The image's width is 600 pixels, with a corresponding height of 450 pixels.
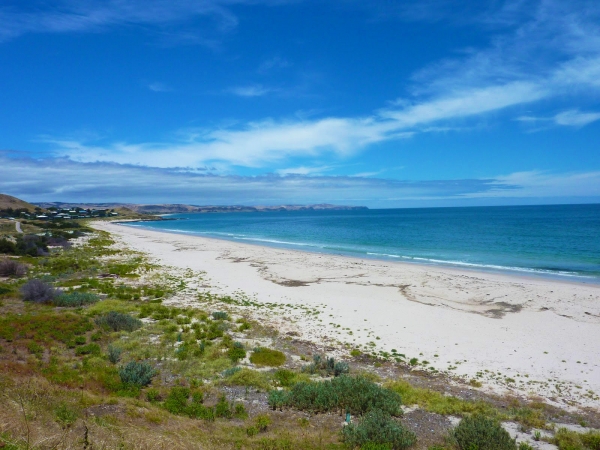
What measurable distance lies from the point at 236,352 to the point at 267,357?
1033 millimetres

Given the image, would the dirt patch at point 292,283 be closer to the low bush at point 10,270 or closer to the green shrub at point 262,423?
the low bush at point 10,270

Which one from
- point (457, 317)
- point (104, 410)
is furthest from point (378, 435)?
point (457, 317)

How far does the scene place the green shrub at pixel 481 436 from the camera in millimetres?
6883

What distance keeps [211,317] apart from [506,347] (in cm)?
1194

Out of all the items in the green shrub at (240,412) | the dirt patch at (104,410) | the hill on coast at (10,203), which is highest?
the hill on coast at (10,203)

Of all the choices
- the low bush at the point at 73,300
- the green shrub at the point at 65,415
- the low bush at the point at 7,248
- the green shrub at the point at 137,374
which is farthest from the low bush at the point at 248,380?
the low bush at the point at 7,248

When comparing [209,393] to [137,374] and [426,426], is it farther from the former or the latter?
[426,426]

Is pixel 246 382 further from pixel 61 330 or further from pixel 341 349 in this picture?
pixel 61 330

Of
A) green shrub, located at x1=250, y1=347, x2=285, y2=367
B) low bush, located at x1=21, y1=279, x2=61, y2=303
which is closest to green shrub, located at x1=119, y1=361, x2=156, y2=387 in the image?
green shrub, located at x1=250, y1=347, x2=285, y2=367

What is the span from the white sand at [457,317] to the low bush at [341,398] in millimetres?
3841

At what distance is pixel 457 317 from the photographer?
1753 cm

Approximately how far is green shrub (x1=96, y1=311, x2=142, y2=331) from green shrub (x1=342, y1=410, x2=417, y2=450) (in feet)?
33.3

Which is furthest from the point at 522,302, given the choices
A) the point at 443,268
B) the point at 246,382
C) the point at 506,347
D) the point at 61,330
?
A: the point at 61,330

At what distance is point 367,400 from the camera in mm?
8734
